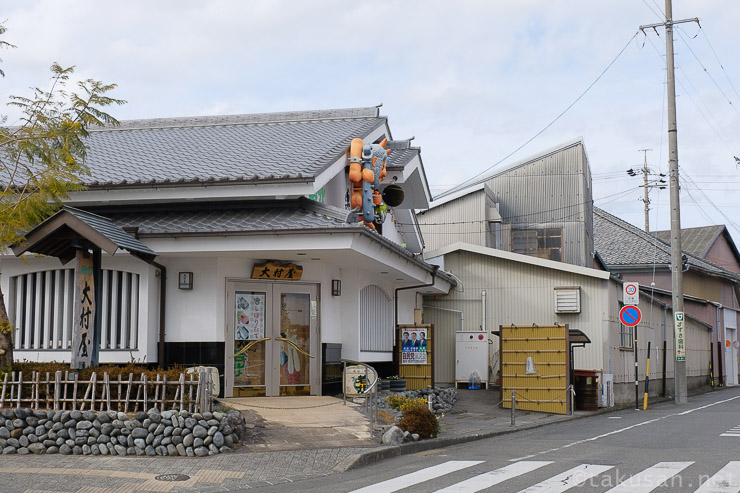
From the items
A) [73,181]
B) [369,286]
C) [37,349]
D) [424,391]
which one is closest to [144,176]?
[73,181]

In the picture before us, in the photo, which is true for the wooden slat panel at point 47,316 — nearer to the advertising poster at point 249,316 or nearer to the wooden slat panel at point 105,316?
the wooden slat panel at point 105,316

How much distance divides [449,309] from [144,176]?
12687mm

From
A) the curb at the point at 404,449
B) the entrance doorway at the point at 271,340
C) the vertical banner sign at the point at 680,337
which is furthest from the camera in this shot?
the vertical banner sign at the point at 680,337

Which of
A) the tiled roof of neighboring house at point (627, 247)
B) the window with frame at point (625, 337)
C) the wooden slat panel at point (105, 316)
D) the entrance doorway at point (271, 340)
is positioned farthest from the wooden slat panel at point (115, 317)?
the tiled roof of neighboring house at point (627, 247)

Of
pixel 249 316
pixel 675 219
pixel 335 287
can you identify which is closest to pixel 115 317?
pixel 249 316

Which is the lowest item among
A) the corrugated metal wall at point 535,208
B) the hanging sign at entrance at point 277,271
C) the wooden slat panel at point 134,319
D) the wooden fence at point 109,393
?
the wooden fence at point 109,393

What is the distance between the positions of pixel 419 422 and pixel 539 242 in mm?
22069

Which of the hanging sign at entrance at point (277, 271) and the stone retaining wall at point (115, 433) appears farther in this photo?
the hanging sign at entrance at point (277, 271)

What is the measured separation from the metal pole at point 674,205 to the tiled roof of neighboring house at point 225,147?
1101cm

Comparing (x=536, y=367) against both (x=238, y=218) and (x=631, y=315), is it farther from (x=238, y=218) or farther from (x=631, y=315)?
(x=238, y=218)

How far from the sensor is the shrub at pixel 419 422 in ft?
46.4

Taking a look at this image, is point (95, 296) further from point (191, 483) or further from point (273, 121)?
point (273, 121)

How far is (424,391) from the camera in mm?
20188

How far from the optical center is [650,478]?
9.86 metres
